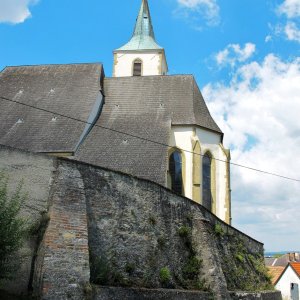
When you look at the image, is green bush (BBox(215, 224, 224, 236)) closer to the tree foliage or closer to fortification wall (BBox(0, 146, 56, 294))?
fortification wall (BBox(0, 146, 56, 294))

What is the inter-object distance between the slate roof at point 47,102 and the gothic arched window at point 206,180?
256 inches

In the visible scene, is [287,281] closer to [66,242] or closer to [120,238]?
[120,238]

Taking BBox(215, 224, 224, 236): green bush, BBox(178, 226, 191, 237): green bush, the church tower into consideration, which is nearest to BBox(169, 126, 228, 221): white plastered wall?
BBox(215, 224, 224, 236): green bush

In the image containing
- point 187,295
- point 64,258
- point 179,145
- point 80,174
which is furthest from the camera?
point 179,145

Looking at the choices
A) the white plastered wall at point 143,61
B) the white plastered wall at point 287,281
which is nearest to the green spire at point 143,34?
the white plastered wall at point 143,61

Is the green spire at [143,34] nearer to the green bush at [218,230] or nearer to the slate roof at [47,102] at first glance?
the slate roof at [47,102]

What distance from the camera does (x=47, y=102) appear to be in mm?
24484

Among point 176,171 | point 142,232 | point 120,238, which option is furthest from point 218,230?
point 176,171

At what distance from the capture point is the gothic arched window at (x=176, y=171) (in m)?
22.9

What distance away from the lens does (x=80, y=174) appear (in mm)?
10656

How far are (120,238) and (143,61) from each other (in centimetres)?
2790

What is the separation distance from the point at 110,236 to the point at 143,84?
16.8m

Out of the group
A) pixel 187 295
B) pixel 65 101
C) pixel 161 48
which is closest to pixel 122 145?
pixel 65 101

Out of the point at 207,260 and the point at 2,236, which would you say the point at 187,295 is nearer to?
the point at 207,260
